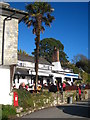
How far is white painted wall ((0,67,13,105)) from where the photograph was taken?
41.4 ft

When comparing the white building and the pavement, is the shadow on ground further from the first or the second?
the white building

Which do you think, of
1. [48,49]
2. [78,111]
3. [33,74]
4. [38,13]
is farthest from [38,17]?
[48,49]

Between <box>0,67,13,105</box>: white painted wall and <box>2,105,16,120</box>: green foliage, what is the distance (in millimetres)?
671

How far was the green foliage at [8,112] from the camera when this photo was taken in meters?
11.0

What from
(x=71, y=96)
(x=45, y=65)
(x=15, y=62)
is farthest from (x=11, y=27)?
(x=45, y=65)

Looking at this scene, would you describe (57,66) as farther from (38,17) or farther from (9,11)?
(9,11)

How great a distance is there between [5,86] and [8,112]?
5.77 feet

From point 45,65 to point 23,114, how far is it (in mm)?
33659

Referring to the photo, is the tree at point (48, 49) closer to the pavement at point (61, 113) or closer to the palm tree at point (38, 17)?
the palm tree at point (38, 17)

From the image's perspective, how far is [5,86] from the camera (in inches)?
504

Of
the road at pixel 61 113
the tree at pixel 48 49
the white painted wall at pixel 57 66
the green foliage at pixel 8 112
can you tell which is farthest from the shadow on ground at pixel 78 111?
the tree at pixel 48 49

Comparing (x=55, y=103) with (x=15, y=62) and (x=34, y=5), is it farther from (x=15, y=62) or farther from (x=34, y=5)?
(x=34, y=5)

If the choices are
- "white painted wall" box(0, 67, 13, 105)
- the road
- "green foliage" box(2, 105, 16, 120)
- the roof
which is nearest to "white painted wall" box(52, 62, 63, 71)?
the road

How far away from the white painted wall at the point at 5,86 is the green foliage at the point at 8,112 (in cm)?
67
